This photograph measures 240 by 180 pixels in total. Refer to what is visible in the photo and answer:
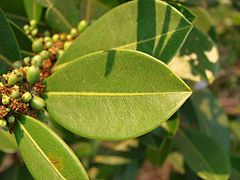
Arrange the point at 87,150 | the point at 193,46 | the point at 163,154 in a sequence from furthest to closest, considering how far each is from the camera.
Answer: the point at 87,150 < the point at 163,154 < the point at 193,46

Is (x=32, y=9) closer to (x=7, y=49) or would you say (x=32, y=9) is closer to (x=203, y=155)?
(x=7, y=49)

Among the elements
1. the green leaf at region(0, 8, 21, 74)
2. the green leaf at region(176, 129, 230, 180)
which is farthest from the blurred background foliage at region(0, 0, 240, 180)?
the green leaf at region(0, 8, 21, 74)

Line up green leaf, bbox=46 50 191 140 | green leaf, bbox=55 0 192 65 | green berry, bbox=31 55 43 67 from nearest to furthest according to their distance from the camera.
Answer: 1. green leaf, bbox=46 50 191 140
2. green leaf, bbox=55 0 192 65
3. green berry, bbox=31 55 43 67

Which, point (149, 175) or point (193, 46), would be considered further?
point (149, 175)

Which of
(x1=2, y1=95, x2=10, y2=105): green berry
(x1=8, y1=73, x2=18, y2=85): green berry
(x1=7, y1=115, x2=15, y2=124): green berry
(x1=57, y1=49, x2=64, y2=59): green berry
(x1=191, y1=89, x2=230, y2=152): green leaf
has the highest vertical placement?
(x1=8, y1=73, x2=18, y2=85): green berry

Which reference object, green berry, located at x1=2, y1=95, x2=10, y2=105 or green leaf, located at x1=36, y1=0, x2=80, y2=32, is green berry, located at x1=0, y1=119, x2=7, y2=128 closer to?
green berry, located at x1=2, y1=95, x2=10, y2=105

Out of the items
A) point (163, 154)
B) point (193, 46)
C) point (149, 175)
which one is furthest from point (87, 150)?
point (149, 175)

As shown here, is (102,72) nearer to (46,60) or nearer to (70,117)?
(70,117)
